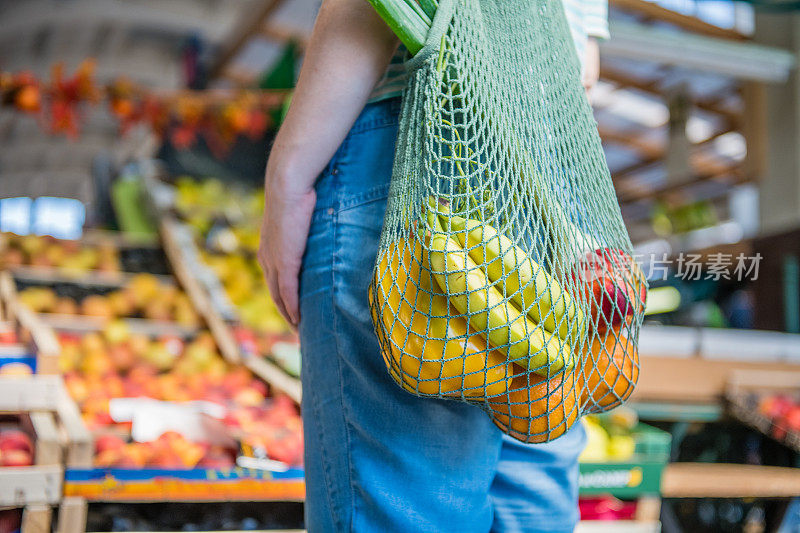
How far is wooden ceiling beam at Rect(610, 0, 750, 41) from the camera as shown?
12.1 ft

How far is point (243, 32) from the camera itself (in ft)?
15.1

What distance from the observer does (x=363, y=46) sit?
0.83m

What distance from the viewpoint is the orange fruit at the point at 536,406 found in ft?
2.35

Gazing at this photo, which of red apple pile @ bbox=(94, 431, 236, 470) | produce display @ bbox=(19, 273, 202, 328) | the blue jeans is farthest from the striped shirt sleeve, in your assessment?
produce display @ bbox=(19, 273, 202, 328)

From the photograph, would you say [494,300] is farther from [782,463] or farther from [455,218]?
[782,463]

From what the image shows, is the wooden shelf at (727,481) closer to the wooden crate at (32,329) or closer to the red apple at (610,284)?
the red apple at (610,284)

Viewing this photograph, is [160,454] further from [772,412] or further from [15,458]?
[772,412]

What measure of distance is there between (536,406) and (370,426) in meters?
0.22

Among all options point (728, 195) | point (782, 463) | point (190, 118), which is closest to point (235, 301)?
point (190, 118)

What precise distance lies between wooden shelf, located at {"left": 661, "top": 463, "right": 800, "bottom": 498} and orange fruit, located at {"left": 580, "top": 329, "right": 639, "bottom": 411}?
177 centimetres

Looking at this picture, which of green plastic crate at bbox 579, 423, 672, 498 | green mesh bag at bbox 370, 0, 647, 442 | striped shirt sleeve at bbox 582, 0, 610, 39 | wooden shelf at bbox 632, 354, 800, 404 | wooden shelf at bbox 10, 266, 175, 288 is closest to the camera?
green mesh bag at bbox 370, 0, 647, 442

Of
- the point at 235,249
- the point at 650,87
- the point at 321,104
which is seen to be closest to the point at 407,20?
the point at 321,104

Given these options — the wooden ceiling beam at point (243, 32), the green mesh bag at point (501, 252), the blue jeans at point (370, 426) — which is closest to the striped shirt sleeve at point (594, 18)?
the green mesh bag at point (501, 252)

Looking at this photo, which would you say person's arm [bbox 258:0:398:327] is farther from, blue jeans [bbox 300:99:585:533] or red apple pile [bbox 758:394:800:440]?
red apple pile [bbox 758:394:800:440]
